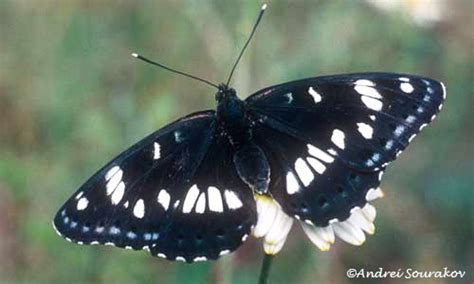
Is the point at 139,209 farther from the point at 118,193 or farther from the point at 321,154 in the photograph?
the point at 321,154

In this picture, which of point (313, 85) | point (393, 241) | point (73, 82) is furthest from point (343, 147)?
point (73, 82)

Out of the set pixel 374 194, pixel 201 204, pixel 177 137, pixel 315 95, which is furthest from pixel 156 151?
pixel 374 194

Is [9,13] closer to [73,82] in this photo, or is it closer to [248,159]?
[73,82]

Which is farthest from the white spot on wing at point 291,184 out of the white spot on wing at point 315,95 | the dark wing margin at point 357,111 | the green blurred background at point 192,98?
the green blurred background at point 192,98

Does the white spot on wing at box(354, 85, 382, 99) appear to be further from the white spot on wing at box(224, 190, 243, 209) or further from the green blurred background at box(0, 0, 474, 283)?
the green blurred background at box(0, 0, 474, 283)

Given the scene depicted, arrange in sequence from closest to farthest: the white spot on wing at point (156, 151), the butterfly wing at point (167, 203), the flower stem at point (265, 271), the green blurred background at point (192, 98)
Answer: the flower stem at point (265, 271) → the butterfly wing at point (167, 203) → the white spot on wing at point (156, 151) → the green blurred background at point (192, 98)

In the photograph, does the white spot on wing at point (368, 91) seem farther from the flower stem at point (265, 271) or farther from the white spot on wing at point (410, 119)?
the flower stem at point (265, 271)

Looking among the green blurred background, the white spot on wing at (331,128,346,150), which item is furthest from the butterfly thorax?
the green blurred background

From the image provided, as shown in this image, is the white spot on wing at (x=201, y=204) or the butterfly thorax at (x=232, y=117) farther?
the butterfly thorax at (x=232, y=117)
